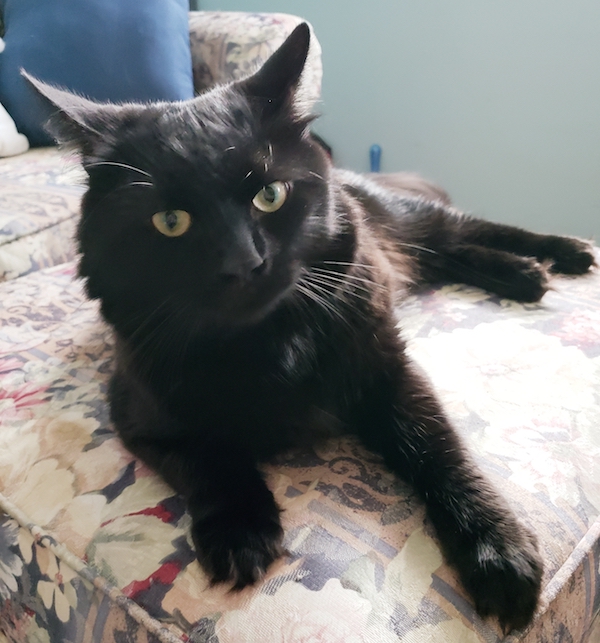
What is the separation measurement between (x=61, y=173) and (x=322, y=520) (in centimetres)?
76

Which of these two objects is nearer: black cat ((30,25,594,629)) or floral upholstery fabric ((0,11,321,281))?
black cat ((30,25,594,629))

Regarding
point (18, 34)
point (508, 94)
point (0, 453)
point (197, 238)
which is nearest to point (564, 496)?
point (197, 238)

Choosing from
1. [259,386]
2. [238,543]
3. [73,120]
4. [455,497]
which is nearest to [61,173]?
[73,120]

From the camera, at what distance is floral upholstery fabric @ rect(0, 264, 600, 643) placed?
0.55 m

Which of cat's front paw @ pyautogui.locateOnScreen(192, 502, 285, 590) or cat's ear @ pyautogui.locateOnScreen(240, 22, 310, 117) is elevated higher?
cat's ear @ pyautogui.locateOnScreen(240, 22, 310, 117)

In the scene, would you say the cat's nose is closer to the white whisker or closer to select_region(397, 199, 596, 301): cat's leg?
the white whisker

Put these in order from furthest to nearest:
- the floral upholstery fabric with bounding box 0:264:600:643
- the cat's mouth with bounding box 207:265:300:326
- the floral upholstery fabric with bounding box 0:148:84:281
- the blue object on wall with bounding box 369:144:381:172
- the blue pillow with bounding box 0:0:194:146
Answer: the blue object on wall with bounding box 369:144:381:172 < the blue pillow with bounding box 0:0:194:146 < the floral upholstery fabric with bounding box 0:148:84:281 < the cat's mouth with bounding box 207:265:300:326 < the floral upholstery fabric with bounding box 0:264:600:643

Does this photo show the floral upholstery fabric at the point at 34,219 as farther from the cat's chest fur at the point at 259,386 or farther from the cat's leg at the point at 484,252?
the cat's leg at the point at 484,252

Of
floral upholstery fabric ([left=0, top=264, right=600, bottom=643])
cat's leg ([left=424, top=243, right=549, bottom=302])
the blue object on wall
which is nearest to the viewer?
floral upholstery fabric ([left=0, top=264, right=600, bottom=643])

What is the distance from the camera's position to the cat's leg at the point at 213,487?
1.92ft

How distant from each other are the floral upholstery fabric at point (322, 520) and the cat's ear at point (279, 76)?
0.49 metres

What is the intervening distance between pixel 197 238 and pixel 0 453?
0.45m

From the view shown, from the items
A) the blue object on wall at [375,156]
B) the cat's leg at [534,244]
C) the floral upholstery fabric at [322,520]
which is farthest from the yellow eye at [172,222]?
the blue object on wall at [375,156]

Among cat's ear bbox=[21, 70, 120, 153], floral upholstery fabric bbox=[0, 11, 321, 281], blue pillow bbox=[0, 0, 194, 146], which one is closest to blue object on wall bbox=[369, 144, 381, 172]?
floral upholstery fabric bbox=[0, 11, 321, 281]
